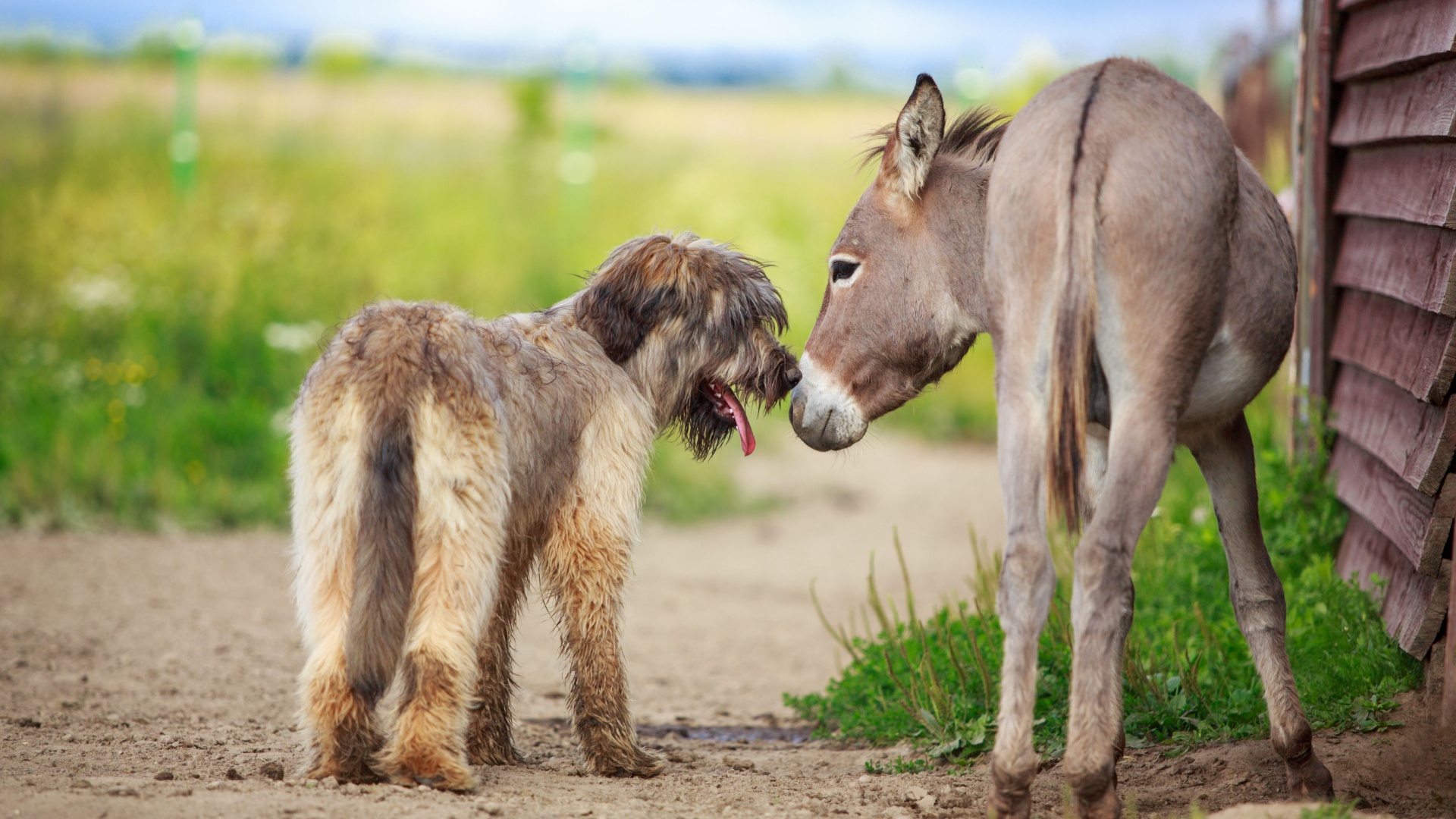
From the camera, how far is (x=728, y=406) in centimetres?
493

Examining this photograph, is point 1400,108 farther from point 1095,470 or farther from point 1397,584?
point 1095,470

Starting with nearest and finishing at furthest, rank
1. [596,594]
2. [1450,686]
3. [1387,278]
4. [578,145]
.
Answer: [1450,686] → [596,594] → [1387,278] → [578,145]

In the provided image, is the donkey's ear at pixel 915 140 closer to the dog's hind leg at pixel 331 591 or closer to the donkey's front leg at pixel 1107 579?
the donkey's front leg at pixel 1107 579

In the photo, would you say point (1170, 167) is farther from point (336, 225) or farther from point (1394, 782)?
point (336, 225)

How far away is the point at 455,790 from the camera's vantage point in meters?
3.65

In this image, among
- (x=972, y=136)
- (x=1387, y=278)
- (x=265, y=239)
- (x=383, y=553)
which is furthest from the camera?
(x=265, y=239)

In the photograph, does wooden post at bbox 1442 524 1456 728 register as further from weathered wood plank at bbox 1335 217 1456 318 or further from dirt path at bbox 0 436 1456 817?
weathered wood plank at bbox 1335 217 1456 318

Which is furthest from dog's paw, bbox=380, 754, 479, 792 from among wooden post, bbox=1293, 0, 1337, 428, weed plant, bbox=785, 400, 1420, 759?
wooden post, bbox=1293, 0, 1337, 428

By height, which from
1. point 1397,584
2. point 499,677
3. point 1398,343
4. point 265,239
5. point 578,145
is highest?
point 578,145

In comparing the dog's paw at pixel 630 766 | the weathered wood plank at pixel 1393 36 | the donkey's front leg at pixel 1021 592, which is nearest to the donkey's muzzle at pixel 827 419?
the donkey's front leg at pixel 1021 592

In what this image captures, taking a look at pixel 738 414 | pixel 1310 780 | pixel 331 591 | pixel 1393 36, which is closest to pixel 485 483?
pixel 331 591

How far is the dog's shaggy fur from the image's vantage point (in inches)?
142

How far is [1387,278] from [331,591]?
4.24m

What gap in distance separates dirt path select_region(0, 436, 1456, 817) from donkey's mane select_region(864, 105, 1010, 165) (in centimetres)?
223
